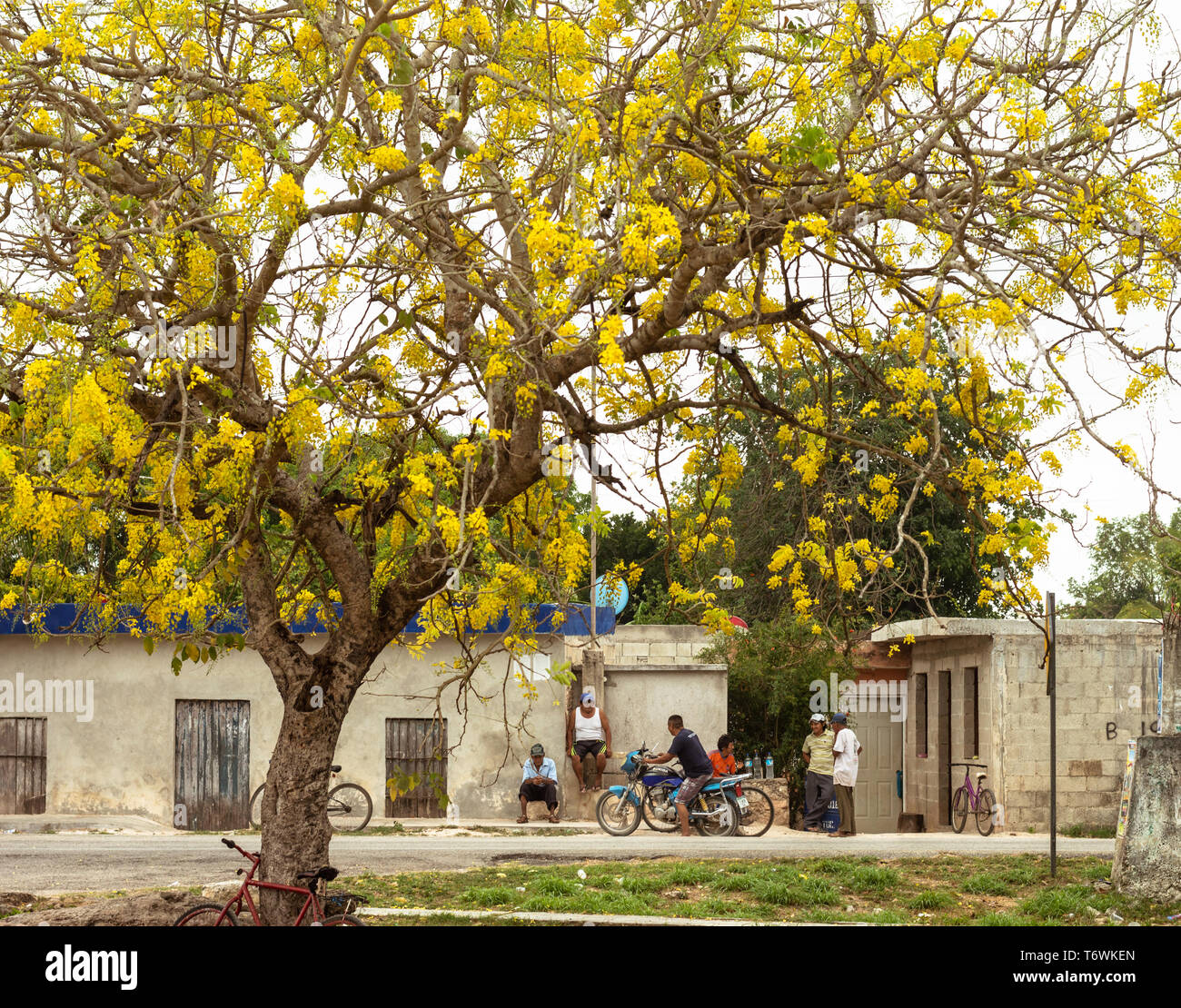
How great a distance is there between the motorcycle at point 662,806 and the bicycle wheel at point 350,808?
11.1 ft

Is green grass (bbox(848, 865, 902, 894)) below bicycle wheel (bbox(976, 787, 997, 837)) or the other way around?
the other way around

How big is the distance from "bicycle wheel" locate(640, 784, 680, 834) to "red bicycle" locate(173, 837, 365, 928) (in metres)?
8.15

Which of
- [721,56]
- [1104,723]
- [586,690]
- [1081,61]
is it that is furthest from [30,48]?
[1104,723]

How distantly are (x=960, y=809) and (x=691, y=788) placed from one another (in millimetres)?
6147

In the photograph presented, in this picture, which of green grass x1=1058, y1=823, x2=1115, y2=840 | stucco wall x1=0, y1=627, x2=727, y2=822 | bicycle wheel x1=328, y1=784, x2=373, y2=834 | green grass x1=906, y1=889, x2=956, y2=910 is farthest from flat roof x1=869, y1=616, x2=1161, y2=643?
green grass x1=906, y1=889, x2=956, y2=910

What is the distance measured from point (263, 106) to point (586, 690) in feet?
41.3

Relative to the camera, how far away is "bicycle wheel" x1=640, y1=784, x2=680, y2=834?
1563cm

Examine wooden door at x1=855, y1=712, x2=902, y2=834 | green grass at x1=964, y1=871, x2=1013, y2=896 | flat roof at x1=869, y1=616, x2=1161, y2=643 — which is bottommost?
wooden door at x1=855, y1=712, x2=902, y2=834

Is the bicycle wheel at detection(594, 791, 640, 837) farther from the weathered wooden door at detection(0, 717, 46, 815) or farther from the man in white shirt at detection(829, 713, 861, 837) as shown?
the weathered wooden door at detection(0, 717, 46, 815)

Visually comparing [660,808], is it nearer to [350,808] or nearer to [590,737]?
[590,737]

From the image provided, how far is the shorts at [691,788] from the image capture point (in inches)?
591

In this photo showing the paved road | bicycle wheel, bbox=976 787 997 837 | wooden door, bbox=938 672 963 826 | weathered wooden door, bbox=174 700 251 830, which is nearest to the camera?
the paved road

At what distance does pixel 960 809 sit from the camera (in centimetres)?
1923
